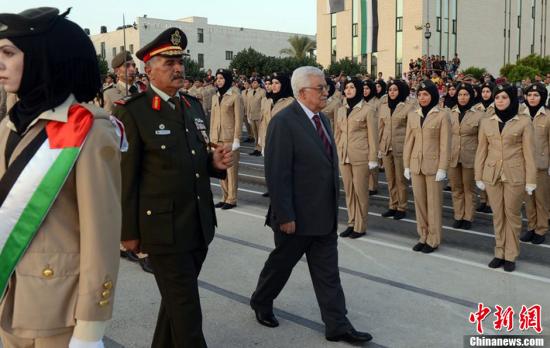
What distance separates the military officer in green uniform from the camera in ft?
11.1

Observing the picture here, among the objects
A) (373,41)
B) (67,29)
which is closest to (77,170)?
(67,29)

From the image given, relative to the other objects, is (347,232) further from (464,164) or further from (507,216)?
(464,164)

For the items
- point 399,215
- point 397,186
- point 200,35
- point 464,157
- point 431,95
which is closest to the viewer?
point 431,95

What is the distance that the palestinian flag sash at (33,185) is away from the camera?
202 cm

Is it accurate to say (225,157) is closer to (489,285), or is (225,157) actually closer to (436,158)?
(489,285)

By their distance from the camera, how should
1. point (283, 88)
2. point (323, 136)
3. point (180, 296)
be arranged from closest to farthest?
point (180, 296), point (323, 136), point (283, 88)

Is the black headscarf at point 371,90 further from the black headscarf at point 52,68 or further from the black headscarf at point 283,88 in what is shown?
the black headscarf at point 52,68

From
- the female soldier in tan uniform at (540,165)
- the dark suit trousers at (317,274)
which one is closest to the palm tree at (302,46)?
the female soldier in tan uniform at (540,165)

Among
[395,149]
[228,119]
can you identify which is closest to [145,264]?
[228,119]

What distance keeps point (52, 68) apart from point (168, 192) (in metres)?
1.45

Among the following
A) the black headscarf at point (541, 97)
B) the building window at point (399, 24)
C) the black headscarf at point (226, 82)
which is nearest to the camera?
the black headscarf at point (541, 97)

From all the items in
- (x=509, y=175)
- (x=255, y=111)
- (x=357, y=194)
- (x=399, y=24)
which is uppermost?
(x=399, y=24)

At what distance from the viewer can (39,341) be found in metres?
2.12

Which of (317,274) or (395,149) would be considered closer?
(317,274)
